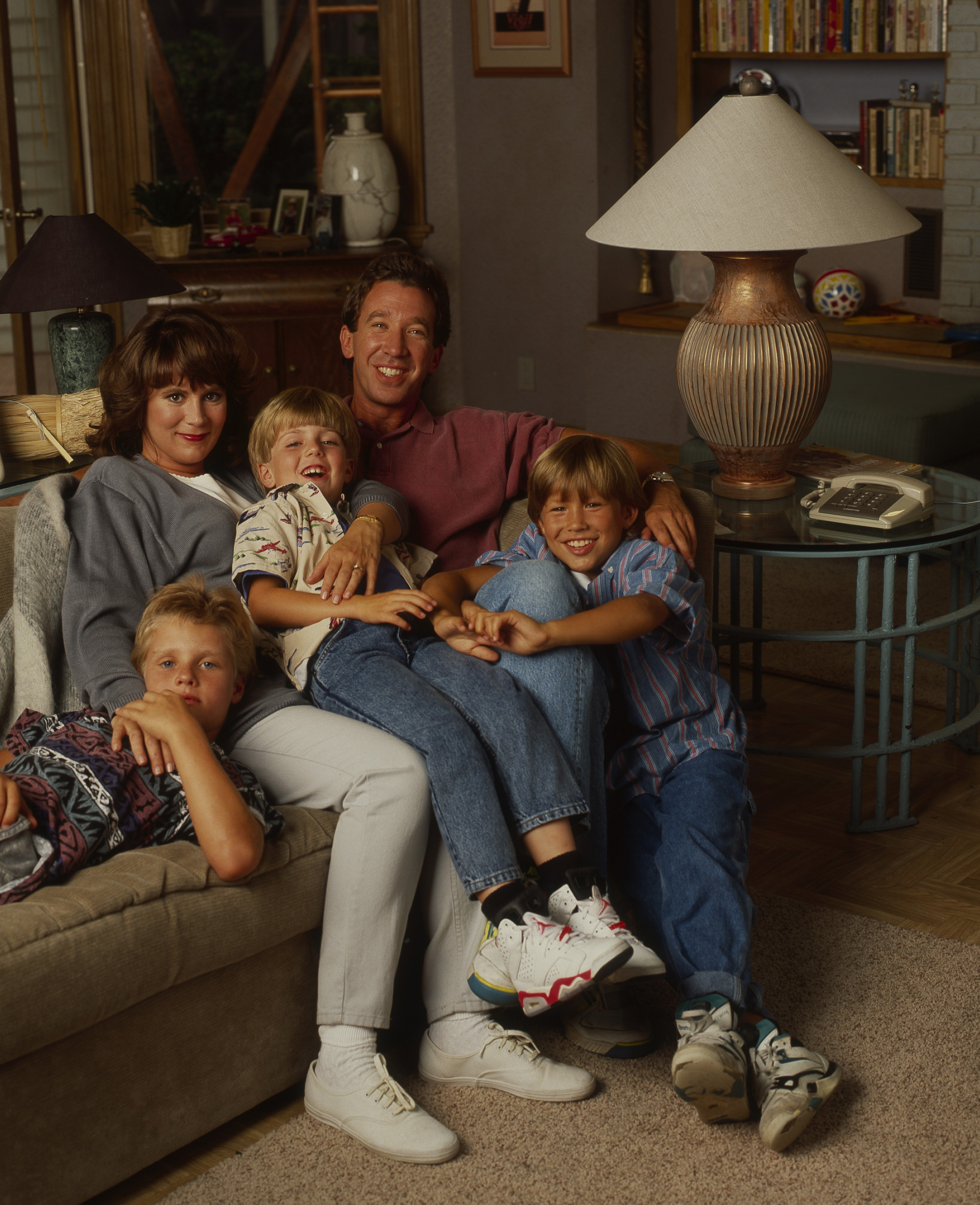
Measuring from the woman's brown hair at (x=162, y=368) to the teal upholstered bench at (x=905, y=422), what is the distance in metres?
1.78

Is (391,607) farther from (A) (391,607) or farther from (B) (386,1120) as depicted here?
(B) (386,1120)

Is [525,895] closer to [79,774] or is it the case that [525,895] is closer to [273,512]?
[79,774]

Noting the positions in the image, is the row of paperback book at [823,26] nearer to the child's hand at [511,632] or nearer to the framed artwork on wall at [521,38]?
the framed artwork on wall at [521,38]

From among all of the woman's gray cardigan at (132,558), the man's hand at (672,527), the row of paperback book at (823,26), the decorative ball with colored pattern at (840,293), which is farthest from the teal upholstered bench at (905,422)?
the woman's gray cardigan at (132,558)

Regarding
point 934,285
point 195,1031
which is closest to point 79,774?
point 195,1031

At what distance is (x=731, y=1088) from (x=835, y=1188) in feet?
0.52

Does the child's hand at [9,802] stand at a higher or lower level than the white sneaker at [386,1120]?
higher

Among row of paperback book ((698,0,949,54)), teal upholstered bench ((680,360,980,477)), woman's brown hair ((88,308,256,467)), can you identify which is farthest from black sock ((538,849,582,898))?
row of paperback book ((698,0,949,54))

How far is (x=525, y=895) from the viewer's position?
1.65m

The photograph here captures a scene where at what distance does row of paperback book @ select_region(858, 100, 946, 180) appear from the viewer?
181 inches

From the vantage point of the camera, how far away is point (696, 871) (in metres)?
1.80

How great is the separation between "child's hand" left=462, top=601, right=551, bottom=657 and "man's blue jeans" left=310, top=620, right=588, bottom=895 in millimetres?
35

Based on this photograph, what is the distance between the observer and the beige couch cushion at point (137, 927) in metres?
1.42

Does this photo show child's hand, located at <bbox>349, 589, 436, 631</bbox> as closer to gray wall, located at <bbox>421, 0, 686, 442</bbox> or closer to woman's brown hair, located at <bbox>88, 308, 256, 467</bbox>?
woman's brown hair, located at <bbox>88, 308, 256, 467</bbox>
